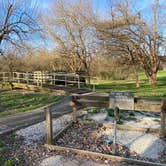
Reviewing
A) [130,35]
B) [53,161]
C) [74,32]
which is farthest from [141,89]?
[53,161]

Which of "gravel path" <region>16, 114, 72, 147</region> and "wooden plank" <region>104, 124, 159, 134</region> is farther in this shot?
"wooden plank" <region>104, 124, 159, 134</region>

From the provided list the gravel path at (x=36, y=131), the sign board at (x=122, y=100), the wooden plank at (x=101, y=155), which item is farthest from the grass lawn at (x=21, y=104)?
the sign board at (x=122, y=100)

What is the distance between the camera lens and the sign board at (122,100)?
4.70 m

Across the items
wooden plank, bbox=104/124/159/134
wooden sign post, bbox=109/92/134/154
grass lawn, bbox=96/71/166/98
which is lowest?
wooden plank, bbox=104/124/159/134

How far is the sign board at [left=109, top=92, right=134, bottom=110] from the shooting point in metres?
4.70

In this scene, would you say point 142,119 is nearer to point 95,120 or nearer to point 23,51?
point 95,120

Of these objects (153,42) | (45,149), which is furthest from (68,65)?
(45,149)

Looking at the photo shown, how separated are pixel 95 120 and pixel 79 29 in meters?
15.4

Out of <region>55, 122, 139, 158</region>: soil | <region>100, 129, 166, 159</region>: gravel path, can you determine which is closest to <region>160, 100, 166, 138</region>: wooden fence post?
<region>100, 129, 166, 159</region>: gravel path

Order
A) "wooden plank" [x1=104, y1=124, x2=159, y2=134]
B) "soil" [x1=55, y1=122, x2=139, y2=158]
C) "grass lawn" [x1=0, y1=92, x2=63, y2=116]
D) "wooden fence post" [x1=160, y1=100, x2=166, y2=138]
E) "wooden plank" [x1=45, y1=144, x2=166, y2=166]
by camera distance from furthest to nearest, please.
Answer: "grass lawn" [x1=0, y1=92, x2=63, y2=116], "wooden plank" [x1=104, y1=124, x2=159, y2=134], "wooden fence post" [x1=160, y1=100, x2=166, y2=138], "soil" [x1=55, y1=122, x2=139, y2=158], "wooden plank" [x1=45, y1=144, x2=166, y2=166]

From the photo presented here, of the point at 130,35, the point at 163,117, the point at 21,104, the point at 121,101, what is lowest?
the point at 21,104

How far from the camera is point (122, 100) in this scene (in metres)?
4.77

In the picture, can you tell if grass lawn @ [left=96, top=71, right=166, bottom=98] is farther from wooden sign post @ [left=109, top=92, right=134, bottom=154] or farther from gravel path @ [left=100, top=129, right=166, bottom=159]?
wooden sign post @ [left=109, top=92, right=134, bottom=154]

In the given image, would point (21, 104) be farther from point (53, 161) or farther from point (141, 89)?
point (141, 89)
